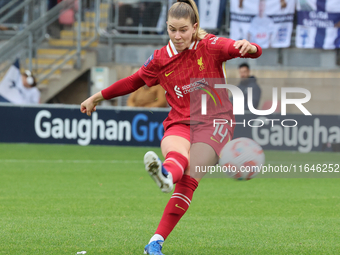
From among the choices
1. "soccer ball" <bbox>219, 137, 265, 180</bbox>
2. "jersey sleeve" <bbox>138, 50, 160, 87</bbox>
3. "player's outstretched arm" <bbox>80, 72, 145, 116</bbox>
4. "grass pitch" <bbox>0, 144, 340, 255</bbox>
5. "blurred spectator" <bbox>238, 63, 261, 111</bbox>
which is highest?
"jersey sleeve" <bbox>138, 50, 160, 87</bbox>

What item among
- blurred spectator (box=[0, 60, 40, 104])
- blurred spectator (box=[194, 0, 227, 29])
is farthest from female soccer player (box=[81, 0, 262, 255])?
blurred spectator (box=[194, 0, 227, 29])

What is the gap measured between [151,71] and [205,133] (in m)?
0.67

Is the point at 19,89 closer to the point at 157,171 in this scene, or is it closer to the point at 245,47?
the point at 245,47

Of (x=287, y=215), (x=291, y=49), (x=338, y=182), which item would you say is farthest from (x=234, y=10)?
(x=287, y=215)

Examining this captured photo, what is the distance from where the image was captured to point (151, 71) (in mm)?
4586

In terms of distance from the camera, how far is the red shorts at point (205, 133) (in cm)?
440

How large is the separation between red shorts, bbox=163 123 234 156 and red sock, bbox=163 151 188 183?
27 centimetres

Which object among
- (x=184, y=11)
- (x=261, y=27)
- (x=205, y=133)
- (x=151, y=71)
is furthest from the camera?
(x=261, y=27)

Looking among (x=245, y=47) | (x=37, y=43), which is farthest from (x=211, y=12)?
(x=245, y=47)

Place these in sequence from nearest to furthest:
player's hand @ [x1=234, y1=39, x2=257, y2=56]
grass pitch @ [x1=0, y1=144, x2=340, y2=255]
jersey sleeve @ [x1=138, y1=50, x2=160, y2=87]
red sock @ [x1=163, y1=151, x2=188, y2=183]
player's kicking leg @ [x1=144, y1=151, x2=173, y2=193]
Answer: player's kicking leg @ [x1=144, y1=151, x2=173, y2=193] → red sock @ [x1=163, y1=151, x2=188, y2=183] → player's hand @ [x1=234, y1=39, x2=257, y2=56] → jersey sleeve @ [x1=138, y1=50, x2=160, y2=87] → grass pitch @ [x1=0, y1=144, x2=340, y2=255]

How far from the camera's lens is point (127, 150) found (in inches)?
529

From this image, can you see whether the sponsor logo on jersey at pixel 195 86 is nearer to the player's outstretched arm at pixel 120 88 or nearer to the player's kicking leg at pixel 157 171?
the player's outstretched arm at pixel 120 88

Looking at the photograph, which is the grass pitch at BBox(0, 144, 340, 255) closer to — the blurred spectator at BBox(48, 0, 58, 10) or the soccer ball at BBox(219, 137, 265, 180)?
the soccer ball at BBox(219, 137, 265, 180)

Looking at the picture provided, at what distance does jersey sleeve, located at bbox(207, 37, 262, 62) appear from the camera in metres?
4.25
